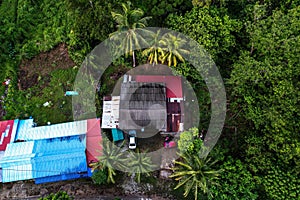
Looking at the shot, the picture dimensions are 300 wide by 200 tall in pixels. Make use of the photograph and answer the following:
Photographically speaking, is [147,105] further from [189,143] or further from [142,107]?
[189,143]

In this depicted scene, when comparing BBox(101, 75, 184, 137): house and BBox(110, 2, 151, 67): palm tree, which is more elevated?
BBox(110, 2, 151, 67): palm tree

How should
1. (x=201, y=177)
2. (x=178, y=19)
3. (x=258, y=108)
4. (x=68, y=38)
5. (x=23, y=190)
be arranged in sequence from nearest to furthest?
(x=201, y=177) < (x=258, y=108) < (x=23, y=190) < (x=178, y=19) < (x=68, y=38)

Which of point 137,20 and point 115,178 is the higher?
point 137,20

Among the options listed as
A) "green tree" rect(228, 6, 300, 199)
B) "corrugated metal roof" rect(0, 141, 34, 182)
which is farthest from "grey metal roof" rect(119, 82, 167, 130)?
"corrugated metal roof" rect(0, 141, 34, 182)

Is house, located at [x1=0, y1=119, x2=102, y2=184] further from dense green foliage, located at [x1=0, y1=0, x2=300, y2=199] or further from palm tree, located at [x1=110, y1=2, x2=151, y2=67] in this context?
palm tree, located at [x1=110, y1=2, x2=151, y2=67]

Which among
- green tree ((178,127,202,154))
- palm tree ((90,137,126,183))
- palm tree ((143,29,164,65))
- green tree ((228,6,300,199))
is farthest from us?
palm tree ((143,29,164,65))

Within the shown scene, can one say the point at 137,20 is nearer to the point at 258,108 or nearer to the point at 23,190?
the point at 258,108

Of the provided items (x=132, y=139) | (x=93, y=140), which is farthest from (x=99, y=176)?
(x=132, y=139)

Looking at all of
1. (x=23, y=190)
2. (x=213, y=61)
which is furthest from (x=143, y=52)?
(x=23, y=190)
